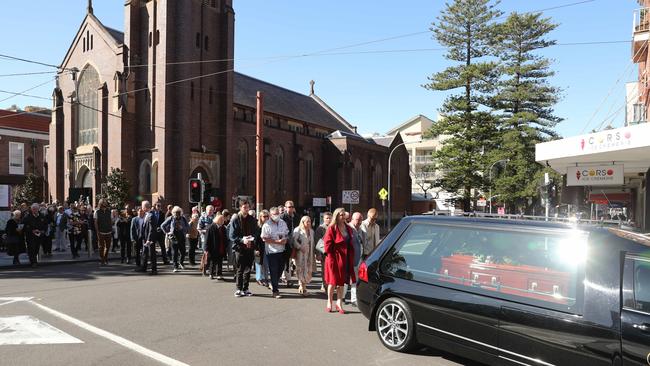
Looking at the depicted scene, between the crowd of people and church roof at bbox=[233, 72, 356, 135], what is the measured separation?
27.7 m

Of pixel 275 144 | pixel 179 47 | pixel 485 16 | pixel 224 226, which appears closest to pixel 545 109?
pixel 485 16

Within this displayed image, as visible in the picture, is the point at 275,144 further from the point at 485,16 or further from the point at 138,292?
the point at 138,292

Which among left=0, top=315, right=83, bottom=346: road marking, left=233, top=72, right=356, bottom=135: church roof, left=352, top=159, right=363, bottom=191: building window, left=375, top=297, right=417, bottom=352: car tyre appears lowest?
left=0, top=315, right=83, bottom=346: road marking

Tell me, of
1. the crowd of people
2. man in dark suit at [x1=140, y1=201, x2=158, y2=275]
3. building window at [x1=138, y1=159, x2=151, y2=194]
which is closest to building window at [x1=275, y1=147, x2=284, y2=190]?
building window at [x1=138, y1=159, x2=151, y2=194]

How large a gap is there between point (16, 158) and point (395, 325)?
52.5 meters

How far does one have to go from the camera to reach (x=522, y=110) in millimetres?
47969

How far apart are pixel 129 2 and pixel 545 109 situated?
37.5m

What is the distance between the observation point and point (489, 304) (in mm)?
5027

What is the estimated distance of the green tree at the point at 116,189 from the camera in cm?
3067

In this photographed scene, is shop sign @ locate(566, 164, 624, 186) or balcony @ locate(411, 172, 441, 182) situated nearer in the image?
shop sign @ locate(566, 164, 624, 186)

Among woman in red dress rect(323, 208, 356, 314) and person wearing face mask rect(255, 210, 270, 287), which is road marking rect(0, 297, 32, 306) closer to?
person wearing face mask rect(255, 210, 270, 287)

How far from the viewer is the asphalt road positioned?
5594 millimetres

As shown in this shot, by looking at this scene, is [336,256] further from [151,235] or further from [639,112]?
[639,112]

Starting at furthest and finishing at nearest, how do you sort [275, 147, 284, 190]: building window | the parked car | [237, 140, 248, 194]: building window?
[275, 147, 284, 190]: building window
[237, 140, 248, 194]: building window
the parked car
